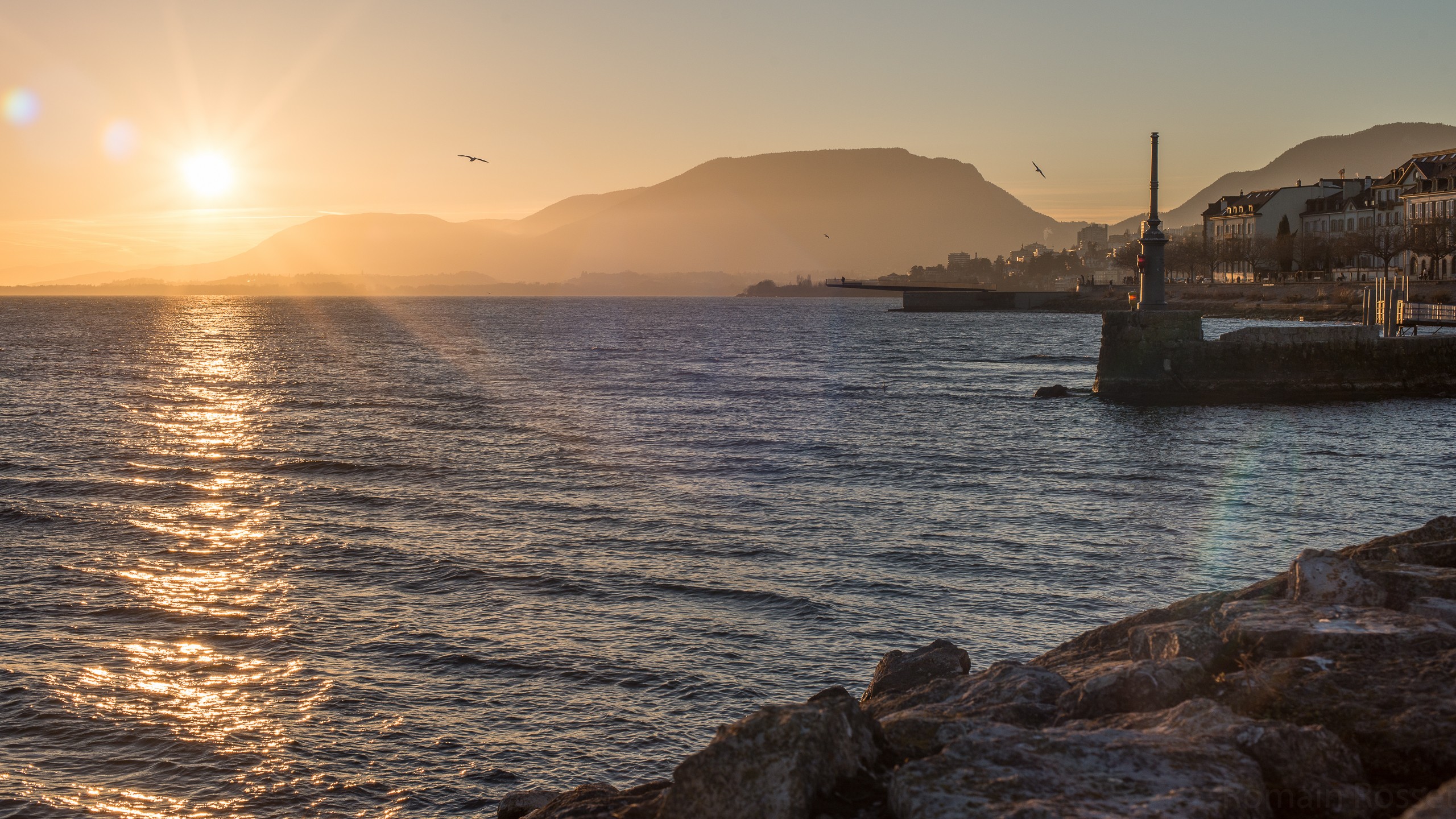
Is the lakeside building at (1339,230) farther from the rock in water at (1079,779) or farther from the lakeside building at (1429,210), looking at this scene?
the rock in water at (1079,779)

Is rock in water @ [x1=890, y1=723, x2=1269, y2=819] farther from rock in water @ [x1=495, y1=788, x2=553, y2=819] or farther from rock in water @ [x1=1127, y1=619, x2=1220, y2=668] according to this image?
rock in water @ [x1=495, y1=788, x2=553, y2=819]

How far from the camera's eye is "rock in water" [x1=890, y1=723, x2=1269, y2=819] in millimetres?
4957

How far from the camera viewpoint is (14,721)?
446 inches

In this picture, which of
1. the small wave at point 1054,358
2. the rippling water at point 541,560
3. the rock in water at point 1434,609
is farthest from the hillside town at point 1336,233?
the rock in water at point 1434,609

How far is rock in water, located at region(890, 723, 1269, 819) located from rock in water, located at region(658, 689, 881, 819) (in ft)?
1.26

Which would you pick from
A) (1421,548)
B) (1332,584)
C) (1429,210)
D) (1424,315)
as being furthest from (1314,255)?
(1332,584)

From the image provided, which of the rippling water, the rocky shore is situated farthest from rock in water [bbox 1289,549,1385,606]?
the rippling water

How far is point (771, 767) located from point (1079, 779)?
5.19 feet

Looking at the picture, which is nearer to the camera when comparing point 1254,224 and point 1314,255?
point 1314,255

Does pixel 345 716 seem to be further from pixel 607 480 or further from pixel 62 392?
pixel 62 392

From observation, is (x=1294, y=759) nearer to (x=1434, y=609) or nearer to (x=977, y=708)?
(x=977, y=708)

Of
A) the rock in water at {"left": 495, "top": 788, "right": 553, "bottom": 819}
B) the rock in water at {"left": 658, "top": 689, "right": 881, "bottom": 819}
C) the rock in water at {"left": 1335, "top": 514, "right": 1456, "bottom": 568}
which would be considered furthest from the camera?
the rock in water at {"left": 1335, "top": 514, "right": 1456, "bottom": 568}

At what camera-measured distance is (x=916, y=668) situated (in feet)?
32.0

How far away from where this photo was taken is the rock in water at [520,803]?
8922 millimetres
